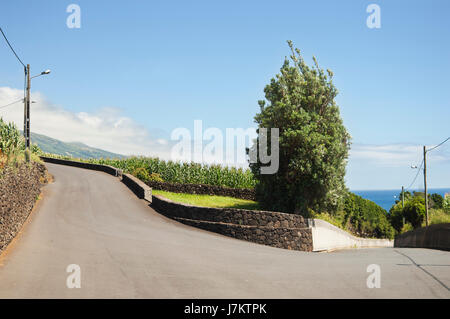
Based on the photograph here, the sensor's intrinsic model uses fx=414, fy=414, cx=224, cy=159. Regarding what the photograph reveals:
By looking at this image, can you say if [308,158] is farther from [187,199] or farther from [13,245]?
[13,245]

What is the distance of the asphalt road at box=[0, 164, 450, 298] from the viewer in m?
8.71

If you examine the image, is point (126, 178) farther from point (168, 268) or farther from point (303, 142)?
point (168, 268)

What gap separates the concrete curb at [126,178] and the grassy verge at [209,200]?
2.17 meters

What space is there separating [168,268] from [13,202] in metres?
7.88

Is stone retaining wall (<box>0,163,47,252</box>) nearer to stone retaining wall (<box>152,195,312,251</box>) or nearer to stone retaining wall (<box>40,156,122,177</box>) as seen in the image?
stone retaining wall (<box>152,195,312,251</box>)

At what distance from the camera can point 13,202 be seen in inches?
608

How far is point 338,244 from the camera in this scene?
26.9 metres

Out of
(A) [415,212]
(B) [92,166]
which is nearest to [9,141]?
(B) [92,166]

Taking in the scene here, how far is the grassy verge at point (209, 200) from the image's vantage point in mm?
29391

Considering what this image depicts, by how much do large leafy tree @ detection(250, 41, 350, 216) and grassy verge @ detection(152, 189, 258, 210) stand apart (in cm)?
284

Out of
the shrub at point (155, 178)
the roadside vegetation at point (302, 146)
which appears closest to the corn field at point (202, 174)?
the shrub at point (155, 178)

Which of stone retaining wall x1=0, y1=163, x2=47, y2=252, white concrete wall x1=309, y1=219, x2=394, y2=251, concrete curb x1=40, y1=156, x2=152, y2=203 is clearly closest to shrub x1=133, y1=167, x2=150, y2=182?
concrete curb x1=40, y1=156, x2=152, y2=203
